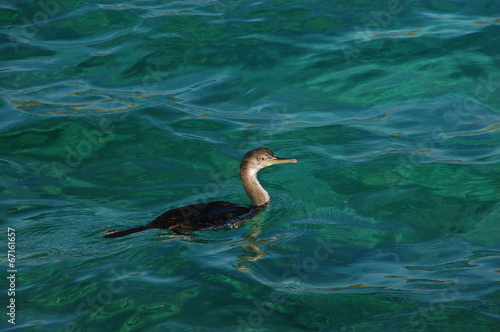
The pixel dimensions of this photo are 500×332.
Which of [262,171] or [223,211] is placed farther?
[262,171]

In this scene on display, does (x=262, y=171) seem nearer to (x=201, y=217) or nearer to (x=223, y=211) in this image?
(x=223, y=211)

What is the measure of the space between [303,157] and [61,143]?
374cm

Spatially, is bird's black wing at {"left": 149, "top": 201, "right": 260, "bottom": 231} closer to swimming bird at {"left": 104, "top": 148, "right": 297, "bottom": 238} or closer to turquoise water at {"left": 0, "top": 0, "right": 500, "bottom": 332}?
swimming bird at {"left": 104, "top": 148, "right": 297, "bottom": 238}

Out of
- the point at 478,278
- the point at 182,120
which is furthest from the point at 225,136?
the point at 478,278

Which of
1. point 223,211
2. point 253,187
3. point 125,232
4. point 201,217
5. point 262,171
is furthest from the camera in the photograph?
point 262,171

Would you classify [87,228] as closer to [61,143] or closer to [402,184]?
[61,143]

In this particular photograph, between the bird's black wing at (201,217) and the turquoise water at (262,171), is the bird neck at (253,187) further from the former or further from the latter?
the bird's black wing at (201,217)

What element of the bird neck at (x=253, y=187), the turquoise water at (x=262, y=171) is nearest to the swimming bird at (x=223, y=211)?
the bird neck at (x=253, y=187)

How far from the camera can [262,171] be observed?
33.3 feet

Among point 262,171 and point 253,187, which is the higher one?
point 253,187

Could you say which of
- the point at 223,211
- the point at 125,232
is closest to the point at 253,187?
the point at 223,211

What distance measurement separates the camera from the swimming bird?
8.14 metres

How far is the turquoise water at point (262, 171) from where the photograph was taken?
7.02 metres

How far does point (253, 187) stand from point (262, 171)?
113 cm
